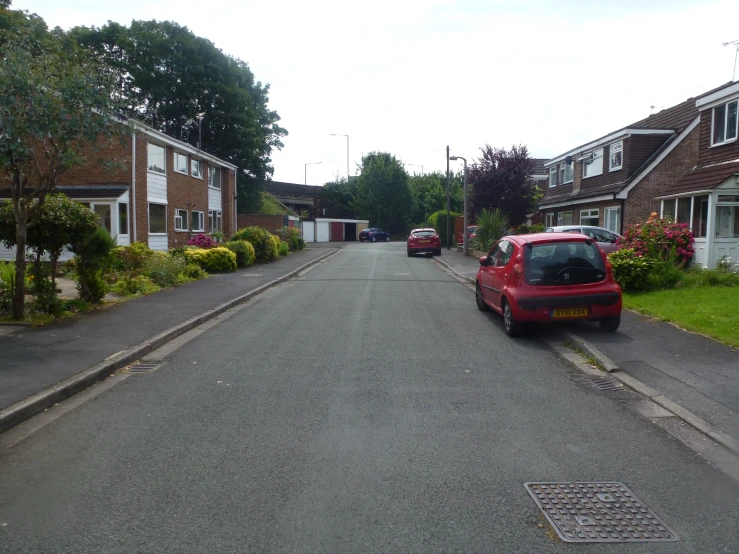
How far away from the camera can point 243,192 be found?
4772 cm

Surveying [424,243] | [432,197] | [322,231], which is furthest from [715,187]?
[432,197]

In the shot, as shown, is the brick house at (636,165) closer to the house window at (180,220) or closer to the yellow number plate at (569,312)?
the yellow number plate at (569,312)

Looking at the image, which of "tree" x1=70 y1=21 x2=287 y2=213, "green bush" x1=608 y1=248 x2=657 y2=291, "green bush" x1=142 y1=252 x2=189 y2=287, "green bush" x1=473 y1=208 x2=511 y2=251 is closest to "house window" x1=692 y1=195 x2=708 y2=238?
"green bush" x1=608 y1=248 x2=657 y2=291

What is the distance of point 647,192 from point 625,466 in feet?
80.6

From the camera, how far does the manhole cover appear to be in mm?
3590

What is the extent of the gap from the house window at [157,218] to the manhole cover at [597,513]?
2488cm

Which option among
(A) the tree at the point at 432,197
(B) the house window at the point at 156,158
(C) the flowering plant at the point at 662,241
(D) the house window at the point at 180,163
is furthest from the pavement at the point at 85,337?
(A) the tree at the point at 432,197

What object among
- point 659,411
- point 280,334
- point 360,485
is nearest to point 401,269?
point 280,334

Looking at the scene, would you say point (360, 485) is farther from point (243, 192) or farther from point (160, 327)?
point (243, 192)

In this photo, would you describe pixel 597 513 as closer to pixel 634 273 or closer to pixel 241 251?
pixel 634 273

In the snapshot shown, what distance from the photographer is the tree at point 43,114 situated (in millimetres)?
8703

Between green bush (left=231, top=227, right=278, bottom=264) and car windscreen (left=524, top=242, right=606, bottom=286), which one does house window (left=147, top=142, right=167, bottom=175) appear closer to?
green bush (left=231, top=227, right=278, bottom=264)

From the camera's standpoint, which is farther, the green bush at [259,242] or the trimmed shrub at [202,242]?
the green bush at [259,242]

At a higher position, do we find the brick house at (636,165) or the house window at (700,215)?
the brick house at (636,165)
